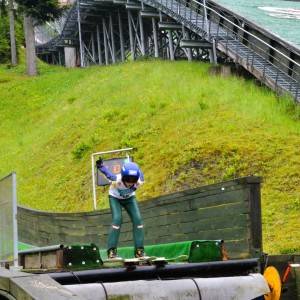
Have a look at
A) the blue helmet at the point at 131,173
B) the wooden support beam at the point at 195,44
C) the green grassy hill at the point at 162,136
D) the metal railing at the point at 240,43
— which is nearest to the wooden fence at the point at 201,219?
the blue helmet at the point at 131,173

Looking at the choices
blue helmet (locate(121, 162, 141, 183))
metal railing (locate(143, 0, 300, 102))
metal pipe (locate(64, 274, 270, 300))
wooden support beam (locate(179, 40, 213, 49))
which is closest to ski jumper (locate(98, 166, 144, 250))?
blue helmet (locate(121, 162, 141, 183))

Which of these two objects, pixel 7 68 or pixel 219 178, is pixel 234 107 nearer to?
pixel 219 178

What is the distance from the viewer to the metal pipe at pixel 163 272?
9469 mm

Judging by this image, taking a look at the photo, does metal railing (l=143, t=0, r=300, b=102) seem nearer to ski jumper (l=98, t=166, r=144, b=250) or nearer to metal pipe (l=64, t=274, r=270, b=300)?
ski jumper (l=98, t=166, r=144, b=250)

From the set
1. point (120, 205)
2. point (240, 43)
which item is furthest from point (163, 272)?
point (240, 43)

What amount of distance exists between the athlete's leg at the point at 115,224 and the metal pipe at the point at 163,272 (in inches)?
63.7

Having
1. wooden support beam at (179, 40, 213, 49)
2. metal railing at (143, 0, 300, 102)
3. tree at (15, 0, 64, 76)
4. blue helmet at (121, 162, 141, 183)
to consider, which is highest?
blue helmet at (121, 162, 141, 183)

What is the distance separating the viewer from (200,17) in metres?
41.6

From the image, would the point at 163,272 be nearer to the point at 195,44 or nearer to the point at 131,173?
the point at 131,173

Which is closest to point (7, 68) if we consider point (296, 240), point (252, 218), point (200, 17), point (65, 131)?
point (200, 17)

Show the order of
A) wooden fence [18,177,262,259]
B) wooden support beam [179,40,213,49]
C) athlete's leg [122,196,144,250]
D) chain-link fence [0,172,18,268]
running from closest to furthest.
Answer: chain-link fence [0,172,18,268] < wooden fence [18,177,262,259] < athlete's leg [122,196,144,250] < wooden support beam [179,40,213,49]

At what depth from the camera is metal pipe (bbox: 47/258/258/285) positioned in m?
9.47

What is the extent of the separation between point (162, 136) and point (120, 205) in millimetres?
15507

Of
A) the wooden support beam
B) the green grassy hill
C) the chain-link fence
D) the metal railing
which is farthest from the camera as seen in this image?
the wooden support beam
